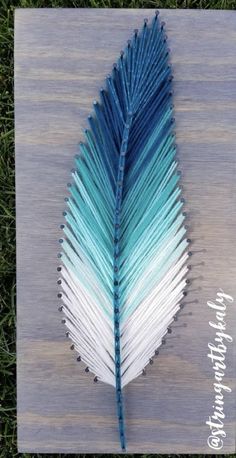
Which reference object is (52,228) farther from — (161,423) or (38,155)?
(161,423)

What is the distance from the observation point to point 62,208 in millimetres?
1254

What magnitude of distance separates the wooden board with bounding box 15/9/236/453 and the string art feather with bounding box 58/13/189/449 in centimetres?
3

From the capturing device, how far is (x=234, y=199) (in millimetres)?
1262

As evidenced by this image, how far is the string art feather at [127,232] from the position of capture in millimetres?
1220

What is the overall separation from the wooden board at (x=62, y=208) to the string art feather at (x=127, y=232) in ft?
0.10

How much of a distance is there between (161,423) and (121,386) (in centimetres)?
13

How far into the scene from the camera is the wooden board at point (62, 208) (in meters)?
1.24

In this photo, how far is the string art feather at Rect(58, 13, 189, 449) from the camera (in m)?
1.22

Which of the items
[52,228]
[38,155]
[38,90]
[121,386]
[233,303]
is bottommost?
[121,386]

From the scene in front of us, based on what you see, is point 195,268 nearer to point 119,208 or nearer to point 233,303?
point 233,303

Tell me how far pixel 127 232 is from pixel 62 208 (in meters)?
0.15

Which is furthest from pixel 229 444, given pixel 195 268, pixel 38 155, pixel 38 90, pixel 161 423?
pixel 38 90

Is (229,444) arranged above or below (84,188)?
below

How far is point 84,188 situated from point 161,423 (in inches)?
21.6
